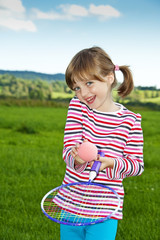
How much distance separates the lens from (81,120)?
2.51 meters

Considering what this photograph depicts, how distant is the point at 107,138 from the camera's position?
7.99 ft

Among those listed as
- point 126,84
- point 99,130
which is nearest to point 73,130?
point 99,130

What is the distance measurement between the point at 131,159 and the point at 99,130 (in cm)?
31

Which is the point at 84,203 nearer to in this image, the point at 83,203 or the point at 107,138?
the point at 83,203

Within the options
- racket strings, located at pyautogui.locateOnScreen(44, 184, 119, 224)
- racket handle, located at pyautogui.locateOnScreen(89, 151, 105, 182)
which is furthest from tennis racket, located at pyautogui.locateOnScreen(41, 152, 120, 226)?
racket handle, located at pyautogui.locateOnScreen(89, 151, 105, 182)

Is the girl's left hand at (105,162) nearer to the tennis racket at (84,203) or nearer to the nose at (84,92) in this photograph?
the tennis racket at (84,203)

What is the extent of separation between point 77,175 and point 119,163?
332mm

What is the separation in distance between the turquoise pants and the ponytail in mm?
1013

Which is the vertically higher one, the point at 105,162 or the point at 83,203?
the point at 105,162

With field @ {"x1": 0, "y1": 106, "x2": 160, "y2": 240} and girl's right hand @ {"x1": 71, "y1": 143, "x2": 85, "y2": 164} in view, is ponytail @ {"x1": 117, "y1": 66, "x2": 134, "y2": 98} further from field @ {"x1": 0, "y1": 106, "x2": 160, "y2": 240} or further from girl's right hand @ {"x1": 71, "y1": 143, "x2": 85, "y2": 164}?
field @ {"x1": 0, "y1": 106, "x2": 160, "y2": 240}

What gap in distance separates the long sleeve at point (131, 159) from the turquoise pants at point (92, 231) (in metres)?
0.36

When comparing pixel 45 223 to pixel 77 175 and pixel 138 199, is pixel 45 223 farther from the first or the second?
pixel 77 175

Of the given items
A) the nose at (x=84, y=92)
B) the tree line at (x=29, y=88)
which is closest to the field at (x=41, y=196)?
the nose at (x=84, y=92)

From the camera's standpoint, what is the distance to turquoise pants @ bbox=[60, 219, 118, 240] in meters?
2.38
